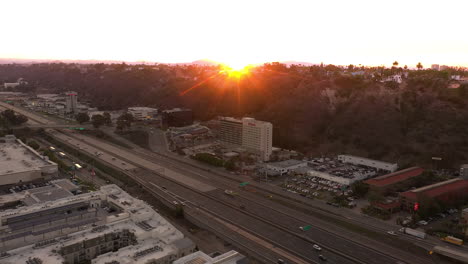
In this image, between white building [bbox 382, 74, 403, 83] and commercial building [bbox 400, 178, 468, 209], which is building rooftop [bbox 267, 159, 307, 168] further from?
white building [bbox 382, 74, 403, 83]

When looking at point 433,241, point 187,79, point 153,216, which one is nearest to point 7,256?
point 153,216

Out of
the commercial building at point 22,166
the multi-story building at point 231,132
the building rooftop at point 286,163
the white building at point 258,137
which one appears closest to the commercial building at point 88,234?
the commercial building at point 22,166

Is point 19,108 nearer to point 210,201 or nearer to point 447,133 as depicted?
point 210,201

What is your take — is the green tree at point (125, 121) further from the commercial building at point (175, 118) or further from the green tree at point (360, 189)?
the green tree at point (360, 189)

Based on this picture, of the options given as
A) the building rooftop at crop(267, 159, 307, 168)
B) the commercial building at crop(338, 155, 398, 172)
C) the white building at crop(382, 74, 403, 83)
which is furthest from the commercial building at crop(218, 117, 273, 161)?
the white building at crop(382, 74, 403, 83)

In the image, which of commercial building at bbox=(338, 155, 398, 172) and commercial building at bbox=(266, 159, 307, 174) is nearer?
commercial building at bbox=(266, 159, 307, 174)
